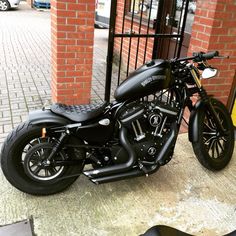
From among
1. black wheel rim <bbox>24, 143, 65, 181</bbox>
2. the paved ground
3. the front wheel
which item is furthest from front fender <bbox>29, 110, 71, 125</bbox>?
the front wheel

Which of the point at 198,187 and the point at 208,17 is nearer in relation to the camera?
the point at 198,187

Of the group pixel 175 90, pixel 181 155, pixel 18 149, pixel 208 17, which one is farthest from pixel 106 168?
pixel 208 17

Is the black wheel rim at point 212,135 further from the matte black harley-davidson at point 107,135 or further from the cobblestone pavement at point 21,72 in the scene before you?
the cobblestone pavement at point 21,72

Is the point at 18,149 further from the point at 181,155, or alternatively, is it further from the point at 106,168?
the point at 181,155

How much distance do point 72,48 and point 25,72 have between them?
7.97ft

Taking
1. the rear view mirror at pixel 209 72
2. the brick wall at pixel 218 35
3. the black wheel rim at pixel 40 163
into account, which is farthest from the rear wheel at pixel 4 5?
the rear view mirror at pixel 209 72

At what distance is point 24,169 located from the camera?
256cm

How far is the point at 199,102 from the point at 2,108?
8.95ft

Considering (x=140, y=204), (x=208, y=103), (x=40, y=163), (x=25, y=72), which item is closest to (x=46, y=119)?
(x=40, y=163)

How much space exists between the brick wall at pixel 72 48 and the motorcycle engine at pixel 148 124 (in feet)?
5.24

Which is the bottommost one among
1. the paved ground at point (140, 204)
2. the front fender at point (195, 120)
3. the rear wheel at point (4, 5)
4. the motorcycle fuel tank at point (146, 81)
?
the paved ground at point (140, 204)

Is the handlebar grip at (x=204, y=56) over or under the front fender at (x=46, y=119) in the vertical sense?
over

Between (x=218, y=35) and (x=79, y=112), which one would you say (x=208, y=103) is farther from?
(x=79, y=112)

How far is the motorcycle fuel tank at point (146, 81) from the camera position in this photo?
2.59m
